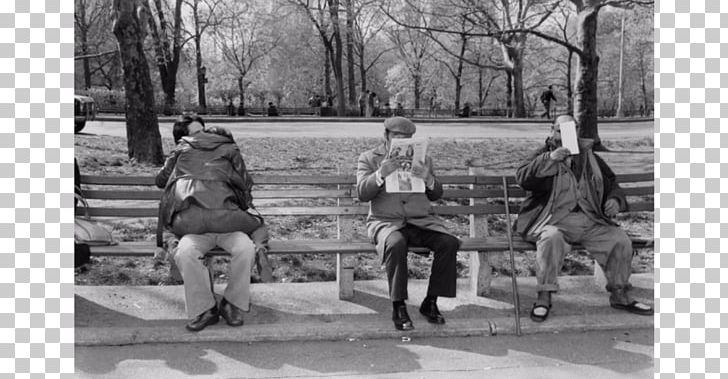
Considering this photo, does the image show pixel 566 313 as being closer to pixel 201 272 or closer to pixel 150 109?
pixel 201 272

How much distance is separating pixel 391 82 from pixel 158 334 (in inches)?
1725

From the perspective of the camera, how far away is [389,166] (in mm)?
4277

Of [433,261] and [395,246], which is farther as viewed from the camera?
[433,261]

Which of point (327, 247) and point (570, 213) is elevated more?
point (570, 213)

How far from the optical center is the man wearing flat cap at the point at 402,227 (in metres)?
4.09

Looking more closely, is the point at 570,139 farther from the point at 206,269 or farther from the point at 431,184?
the point at 206,269

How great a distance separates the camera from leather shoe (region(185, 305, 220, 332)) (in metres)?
3.98

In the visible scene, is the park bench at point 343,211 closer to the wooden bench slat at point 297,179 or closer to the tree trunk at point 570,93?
the wooden bench slat at point 297,179

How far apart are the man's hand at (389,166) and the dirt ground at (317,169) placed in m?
1.33

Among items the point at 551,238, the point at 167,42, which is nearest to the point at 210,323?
the point at 551,238

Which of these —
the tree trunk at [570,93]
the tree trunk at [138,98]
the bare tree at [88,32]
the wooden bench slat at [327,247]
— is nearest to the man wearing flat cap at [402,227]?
the wooden bench slat at [327,247]

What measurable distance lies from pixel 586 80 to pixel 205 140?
35.2 ft

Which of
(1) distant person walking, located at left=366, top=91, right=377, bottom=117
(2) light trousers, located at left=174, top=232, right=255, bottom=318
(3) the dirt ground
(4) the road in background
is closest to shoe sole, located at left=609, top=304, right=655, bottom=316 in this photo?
(3) the dirt ground

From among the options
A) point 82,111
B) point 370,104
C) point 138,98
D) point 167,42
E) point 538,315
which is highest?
point 167,42
